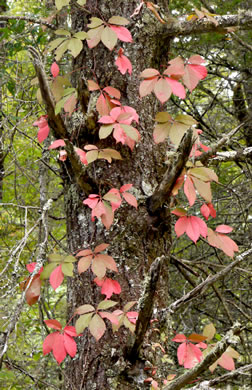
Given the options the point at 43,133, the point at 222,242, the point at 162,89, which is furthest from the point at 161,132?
the point at 43,133

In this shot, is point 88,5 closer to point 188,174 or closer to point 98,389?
point 188,174

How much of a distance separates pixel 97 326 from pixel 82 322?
53 millimetres

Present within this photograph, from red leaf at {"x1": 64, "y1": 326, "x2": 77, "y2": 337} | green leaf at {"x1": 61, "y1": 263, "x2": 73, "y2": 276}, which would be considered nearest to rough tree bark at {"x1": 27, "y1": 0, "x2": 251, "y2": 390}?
red leaf at {"x1": 64, "y1": 326, "x2": 77, "y2": 337}

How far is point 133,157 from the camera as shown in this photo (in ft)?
5.71

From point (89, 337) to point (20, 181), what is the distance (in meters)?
3.83

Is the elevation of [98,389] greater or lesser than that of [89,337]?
lesser

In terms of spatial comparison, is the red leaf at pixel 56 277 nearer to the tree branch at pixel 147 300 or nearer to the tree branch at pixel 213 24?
the tree branch at pixel 147 300

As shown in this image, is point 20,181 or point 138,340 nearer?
point 138,340

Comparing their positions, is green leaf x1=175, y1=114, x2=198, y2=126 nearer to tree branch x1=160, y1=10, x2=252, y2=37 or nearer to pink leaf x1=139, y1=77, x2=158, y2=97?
pink leaf x1=139, y1=77, x2=158, y2=97

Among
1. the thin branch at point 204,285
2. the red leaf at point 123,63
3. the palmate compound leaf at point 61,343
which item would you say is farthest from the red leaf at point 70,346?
the red leaf at point 123,63

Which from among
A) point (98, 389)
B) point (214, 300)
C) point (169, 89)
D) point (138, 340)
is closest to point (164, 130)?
point (169, 89)

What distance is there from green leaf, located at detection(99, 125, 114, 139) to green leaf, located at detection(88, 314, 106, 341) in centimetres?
65

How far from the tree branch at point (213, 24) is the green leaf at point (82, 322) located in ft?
4.11

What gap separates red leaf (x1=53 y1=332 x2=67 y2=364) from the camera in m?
1.41
